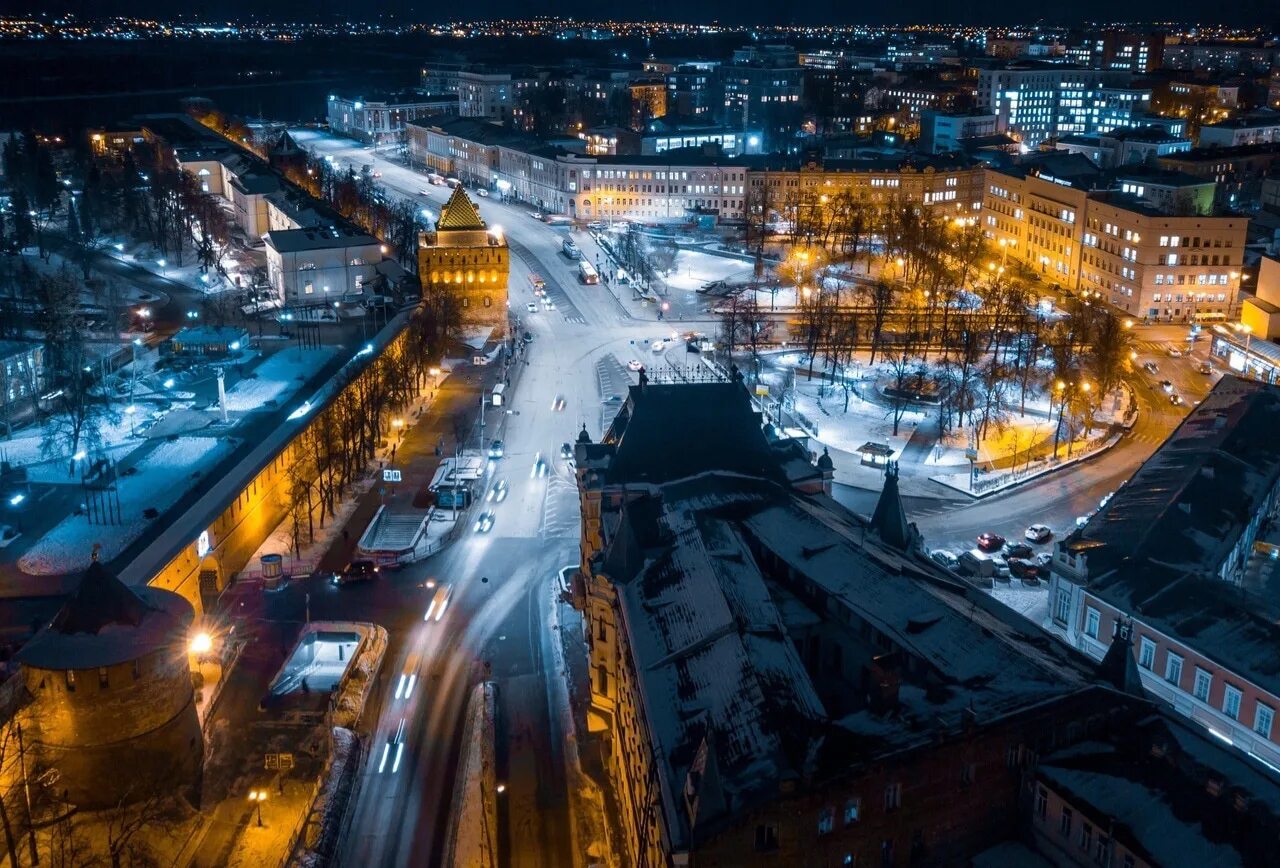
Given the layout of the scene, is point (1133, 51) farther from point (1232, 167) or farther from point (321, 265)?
point (321, 265)

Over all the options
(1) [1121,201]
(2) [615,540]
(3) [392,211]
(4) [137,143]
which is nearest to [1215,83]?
(1) [1121,201]

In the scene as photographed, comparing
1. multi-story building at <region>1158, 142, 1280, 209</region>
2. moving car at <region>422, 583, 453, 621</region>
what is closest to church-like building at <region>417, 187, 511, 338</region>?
moving car at <region>422, 583, 453, 621</region>

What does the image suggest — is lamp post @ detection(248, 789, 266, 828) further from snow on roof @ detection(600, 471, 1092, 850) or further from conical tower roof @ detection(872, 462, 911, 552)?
conical tower roof @ detection(872, 462, 911, 552)

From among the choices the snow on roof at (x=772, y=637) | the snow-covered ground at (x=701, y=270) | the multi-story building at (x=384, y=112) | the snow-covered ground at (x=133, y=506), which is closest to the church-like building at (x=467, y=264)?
the snow-covered ground at (x=701, y=270)

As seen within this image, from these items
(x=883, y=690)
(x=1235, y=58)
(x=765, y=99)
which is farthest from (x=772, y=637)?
(x=1235, y=58)

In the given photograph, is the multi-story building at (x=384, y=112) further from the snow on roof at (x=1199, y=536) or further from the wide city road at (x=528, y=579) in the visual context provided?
the snow on roof at (x=1199, y=536)

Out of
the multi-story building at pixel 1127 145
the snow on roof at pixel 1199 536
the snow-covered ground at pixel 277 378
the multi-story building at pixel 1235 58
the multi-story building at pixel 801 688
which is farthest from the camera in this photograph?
the multi-story building at pixel 1235 58

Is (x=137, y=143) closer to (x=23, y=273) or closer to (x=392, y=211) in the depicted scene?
(x=392, y=211)
